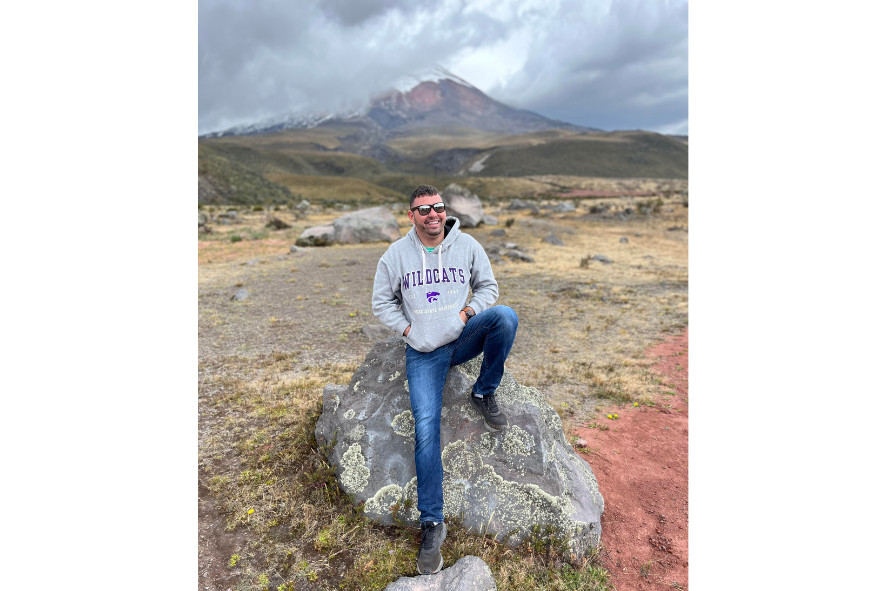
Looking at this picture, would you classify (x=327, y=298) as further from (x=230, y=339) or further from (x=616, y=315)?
(x=616, y=315)

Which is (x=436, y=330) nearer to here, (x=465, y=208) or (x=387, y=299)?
(x=387, y=299)

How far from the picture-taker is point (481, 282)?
3.61 m

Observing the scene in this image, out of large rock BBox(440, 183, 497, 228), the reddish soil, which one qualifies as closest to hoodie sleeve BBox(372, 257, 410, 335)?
the reddish soil

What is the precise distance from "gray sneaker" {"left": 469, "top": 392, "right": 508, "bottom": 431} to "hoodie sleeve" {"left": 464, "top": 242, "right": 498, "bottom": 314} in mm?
724

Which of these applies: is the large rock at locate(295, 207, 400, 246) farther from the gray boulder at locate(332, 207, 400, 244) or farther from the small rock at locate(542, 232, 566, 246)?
the small rock at locate(542, 232, 566, 246)

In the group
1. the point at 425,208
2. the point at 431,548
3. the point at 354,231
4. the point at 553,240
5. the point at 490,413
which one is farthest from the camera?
the point at 553,240

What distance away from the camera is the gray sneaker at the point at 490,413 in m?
3.55

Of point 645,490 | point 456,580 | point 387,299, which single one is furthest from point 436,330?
point 645,490

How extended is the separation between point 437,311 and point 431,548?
1.60m

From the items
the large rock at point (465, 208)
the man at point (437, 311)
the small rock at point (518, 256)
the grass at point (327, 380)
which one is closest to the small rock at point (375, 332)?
the grass at point (327, 380)

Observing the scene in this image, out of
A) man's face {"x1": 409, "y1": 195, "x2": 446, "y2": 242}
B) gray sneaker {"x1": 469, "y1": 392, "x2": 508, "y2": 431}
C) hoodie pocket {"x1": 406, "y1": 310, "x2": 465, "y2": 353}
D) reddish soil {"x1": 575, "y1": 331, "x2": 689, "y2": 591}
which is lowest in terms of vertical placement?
reddish soil {"x1": 575, "y1": 331, "x2": 689, "y2": 591}

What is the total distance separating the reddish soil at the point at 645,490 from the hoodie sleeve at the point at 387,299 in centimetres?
233

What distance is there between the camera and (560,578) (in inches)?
123

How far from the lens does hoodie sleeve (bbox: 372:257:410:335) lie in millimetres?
3453
